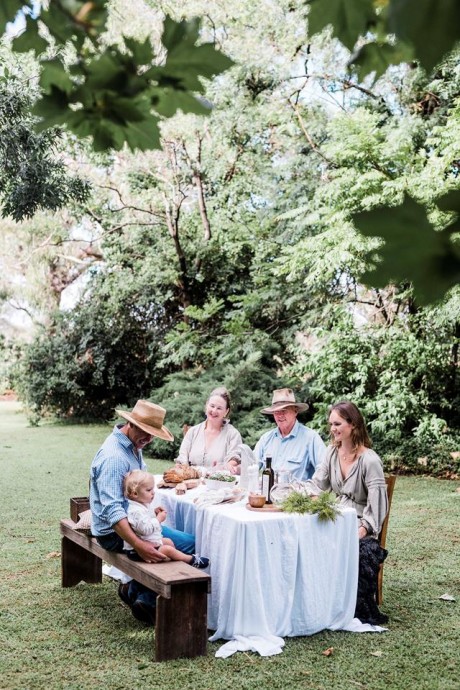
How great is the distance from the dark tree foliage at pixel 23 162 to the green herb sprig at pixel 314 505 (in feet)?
19.2

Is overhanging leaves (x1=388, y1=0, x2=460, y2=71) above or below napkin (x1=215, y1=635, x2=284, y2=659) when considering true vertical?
above

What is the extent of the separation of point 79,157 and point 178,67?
55.2ft

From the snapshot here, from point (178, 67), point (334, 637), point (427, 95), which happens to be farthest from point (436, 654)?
point (427, 95)

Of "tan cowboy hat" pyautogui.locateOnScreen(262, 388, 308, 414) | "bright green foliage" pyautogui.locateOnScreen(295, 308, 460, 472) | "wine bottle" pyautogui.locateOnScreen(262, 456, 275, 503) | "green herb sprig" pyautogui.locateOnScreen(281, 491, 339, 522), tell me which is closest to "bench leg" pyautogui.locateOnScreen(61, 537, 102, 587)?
"wine bottle" pyautogui.locateOnScreen(262, 456, 275, 503)

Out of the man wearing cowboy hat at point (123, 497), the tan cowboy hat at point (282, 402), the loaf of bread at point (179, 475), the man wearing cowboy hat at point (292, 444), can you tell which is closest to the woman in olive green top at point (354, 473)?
the man wearing cowboy hat at point (292, 444)

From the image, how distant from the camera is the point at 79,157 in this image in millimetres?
17031

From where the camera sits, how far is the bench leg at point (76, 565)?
18.5ft

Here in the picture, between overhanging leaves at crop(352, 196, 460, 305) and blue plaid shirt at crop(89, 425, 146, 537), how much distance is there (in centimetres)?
398

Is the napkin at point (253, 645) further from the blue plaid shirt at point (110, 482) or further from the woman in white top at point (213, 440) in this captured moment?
the woman in white top at point (213, 440)

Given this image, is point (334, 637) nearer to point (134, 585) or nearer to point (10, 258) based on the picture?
point (134, 585)

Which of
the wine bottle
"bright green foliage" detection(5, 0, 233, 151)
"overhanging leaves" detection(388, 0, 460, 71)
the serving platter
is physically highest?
"bright green foliage" detection(5, 0, 233, 151)

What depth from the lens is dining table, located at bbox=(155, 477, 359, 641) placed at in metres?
4.36

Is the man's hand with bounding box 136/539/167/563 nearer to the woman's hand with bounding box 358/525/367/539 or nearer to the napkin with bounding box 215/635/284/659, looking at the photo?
the napkin with bounding box 215/635/284/659

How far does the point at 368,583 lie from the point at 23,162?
6535 millimetres
